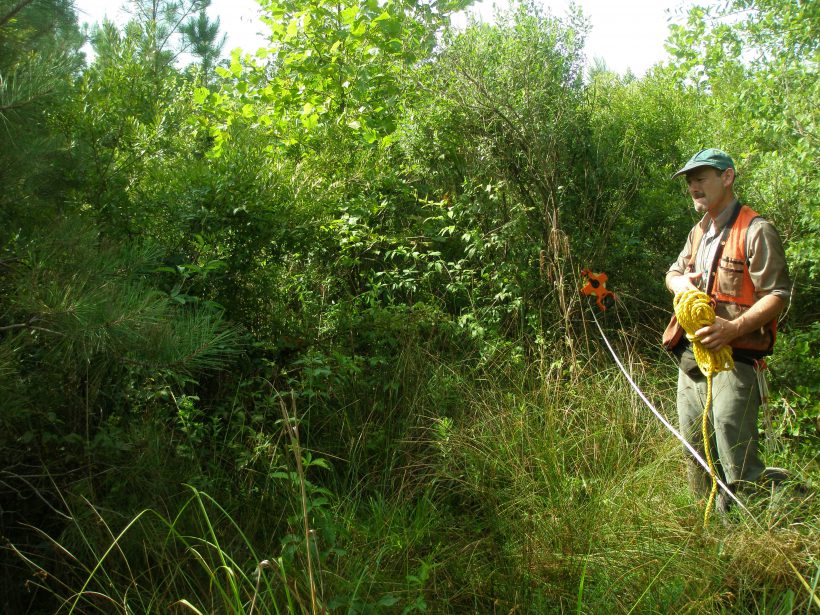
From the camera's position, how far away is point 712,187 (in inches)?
150

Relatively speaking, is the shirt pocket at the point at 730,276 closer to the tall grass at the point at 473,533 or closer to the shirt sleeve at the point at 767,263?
the shirt sleeve at the point at 767,263

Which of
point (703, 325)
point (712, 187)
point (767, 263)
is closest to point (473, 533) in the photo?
point (703, 325)

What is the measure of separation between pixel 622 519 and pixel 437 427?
4.61 feet

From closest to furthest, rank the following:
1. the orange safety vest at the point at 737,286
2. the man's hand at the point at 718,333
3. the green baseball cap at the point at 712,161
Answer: the man's hand at the point at 718,333
the orange safety vest at the point at 737,286
the green baseball cap at the point at 712,161

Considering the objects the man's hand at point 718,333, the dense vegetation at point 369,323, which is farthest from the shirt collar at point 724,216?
the dense vegetation at point 369,323

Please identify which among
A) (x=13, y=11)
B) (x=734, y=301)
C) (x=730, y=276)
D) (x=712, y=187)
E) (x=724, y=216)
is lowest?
(x=734, y=301)

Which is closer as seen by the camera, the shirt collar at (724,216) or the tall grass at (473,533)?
the tall grass at (473,533)

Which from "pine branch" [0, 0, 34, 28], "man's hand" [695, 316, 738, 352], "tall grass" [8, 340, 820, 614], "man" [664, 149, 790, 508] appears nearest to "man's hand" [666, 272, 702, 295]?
"man" [664, 149, 790, 508]

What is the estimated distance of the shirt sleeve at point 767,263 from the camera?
3545 mm

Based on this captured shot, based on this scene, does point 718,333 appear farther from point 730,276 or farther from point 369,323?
point 369,323

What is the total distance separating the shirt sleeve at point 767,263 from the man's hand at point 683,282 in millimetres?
277

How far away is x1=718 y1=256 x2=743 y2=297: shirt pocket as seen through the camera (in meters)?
3.66

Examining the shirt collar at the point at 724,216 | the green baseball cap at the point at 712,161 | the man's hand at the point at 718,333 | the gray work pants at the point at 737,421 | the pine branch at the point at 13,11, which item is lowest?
the gray work pants at the point at 737,421

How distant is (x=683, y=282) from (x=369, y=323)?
2.50m
